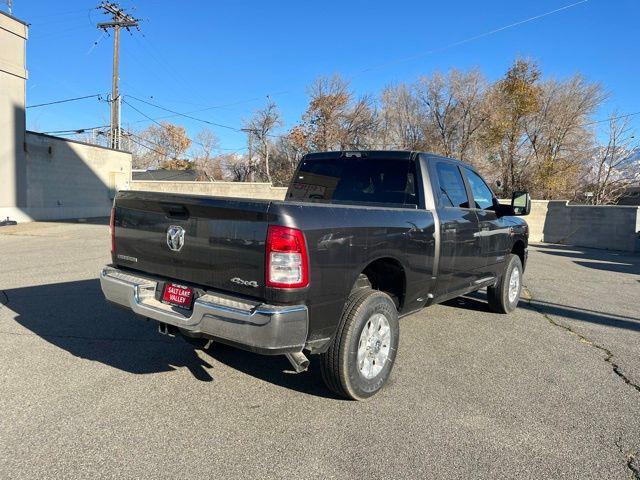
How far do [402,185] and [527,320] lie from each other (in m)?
3.05

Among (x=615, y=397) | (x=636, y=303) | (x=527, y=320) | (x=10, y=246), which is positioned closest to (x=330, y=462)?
(x=615, y=397)

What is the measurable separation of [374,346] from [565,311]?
4.58 metres

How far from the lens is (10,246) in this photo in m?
12.1

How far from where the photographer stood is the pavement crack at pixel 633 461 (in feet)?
9.34

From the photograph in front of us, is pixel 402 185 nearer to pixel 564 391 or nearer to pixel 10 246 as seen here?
pixel 564 391

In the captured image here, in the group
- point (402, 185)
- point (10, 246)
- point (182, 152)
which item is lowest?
point (10, 246)

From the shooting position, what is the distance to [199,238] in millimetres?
3361

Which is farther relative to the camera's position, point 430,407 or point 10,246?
point 10,246

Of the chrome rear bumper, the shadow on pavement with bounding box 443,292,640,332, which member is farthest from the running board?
the chrome rear bumper

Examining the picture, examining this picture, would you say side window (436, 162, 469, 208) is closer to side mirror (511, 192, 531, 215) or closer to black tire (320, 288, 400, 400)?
side mirror (511, 192, 531, 215)

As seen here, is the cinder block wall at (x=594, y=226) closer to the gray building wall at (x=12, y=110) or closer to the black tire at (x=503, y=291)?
the black tire at (x=503, y=291)

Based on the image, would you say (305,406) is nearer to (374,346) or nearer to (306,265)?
(374,346)

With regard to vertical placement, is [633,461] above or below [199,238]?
below

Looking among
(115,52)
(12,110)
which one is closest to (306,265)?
(12,110)
